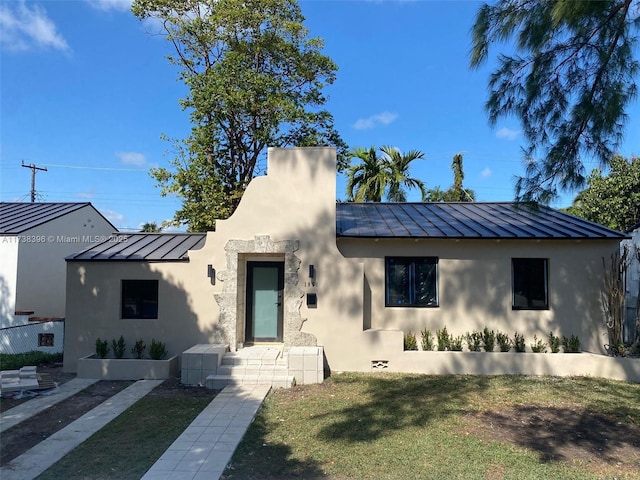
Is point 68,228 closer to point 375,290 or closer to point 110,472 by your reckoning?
point 375,290

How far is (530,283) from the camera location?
400 inches

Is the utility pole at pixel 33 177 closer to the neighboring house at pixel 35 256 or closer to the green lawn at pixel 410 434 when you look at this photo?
the neighboring house at pixel 35 256

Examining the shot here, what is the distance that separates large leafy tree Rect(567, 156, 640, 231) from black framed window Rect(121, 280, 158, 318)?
61.2 feet

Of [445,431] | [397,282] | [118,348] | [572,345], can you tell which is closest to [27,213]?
[118,348]

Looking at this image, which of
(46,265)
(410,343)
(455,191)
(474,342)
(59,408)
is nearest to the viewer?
(59,408)

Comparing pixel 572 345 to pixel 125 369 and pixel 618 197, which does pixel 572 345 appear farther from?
pixel 618 197

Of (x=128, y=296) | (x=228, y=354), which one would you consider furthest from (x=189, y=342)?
(x=128, y=296)

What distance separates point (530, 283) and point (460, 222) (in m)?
2.34

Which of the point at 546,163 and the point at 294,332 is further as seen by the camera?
the point at 294,332

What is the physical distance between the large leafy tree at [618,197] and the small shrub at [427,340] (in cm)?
1349

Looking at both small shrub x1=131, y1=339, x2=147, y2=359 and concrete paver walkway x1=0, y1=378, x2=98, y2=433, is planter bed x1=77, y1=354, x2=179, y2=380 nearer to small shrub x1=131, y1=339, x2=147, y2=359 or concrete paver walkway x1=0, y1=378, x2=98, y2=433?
concrete paver walkway x1=0, y1=378, x2=98, y2=433

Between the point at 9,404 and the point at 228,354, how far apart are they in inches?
157

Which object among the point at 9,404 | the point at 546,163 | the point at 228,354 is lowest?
the point at 9,404

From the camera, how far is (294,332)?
9.42m
